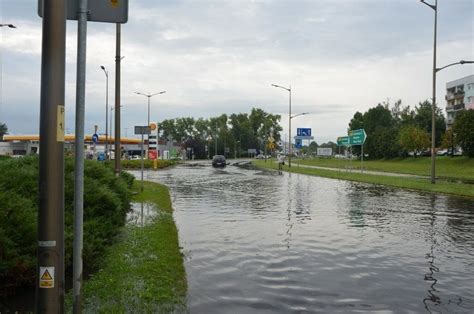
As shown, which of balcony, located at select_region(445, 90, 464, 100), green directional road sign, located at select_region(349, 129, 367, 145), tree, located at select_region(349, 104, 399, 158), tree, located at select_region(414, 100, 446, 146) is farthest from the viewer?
balcony, located at select_region(445, 90, 464, 100)

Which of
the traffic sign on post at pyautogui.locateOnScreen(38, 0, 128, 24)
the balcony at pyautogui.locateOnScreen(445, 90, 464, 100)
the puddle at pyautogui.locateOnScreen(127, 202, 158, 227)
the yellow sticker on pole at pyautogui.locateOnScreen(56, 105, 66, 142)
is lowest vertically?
the puddle at pyautogui.locateOnScreen(127, 202, 158, 227)

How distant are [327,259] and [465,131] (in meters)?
63.6

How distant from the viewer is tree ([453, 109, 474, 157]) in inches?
2522

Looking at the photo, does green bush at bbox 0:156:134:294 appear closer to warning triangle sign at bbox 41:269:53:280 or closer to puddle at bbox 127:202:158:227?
puddle at bbox 127:202:158:227

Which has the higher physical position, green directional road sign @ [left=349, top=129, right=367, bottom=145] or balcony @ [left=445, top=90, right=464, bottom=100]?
balcony @ [left=445, top=90, right=464, bottom=100]

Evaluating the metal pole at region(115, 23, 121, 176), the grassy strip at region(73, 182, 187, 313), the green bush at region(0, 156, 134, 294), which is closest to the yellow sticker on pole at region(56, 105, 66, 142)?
the grassy strip at region(73, 182, 187, 313)

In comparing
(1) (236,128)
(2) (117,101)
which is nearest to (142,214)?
(2) (117,101)

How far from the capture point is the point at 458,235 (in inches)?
441

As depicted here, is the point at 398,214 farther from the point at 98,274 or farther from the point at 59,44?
the point at 59,44

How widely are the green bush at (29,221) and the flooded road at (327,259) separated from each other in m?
1.54

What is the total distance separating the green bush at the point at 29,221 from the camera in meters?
6.12

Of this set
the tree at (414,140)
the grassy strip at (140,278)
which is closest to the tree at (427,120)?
the tree at (414,140)

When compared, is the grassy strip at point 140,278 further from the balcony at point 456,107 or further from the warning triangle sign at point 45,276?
the balcony at point 456,107

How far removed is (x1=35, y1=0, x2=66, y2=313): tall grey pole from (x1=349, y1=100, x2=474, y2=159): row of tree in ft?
222
